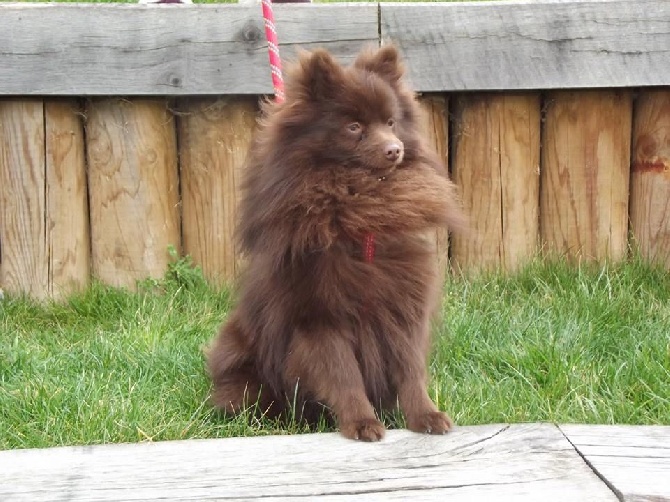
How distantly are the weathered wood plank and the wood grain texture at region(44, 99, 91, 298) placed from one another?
280cm

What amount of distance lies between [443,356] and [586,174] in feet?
4.84

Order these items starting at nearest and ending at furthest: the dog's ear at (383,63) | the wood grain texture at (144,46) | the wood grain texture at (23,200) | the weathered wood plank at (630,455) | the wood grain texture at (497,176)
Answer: the weathered wood plank at (630,455)
the dog's ear at (383,63)
the wood grain texture at (144,46)
the wood grain texture at (23,200)
the wood grain texture at (497,176)

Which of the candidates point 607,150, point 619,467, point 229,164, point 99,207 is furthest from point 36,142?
point 619,467

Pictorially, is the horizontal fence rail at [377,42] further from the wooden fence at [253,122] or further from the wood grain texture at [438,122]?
the wood grain texture at [438,122]

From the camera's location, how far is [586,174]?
4.67 m

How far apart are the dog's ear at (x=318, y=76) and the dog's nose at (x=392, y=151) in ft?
0.91

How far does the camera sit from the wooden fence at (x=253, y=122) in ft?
14.4

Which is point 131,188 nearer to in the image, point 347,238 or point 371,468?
point 347,238

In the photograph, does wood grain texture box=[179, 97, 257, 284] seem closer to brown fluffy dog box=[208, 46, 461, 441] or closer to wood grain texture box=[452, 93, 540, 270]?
wood grain texture box=[452, 93, 540, 270]

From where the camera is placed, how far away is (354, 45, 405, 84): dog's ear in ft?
10.2

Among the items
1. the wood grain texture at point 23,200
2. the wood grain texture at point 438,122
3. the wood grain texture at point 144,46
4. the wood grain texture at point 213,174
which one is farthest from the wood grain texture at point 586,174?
the wood grain texture at point 23,200

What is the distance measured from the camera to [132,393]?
3432mm

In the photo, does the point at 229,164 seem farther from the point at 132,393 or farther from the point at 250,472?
the point at 250,472

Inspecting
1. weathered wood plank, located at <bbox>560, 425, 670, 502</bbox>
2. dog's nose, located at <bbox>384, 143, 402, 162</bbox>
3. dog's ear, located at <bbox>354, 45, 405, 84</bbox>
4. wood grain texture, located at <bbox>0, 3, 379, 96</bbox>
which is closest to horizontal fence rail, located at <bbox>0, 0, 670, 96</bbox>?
wood grain texture, located at <bbox>0, 3, 379, 96</bbox>
